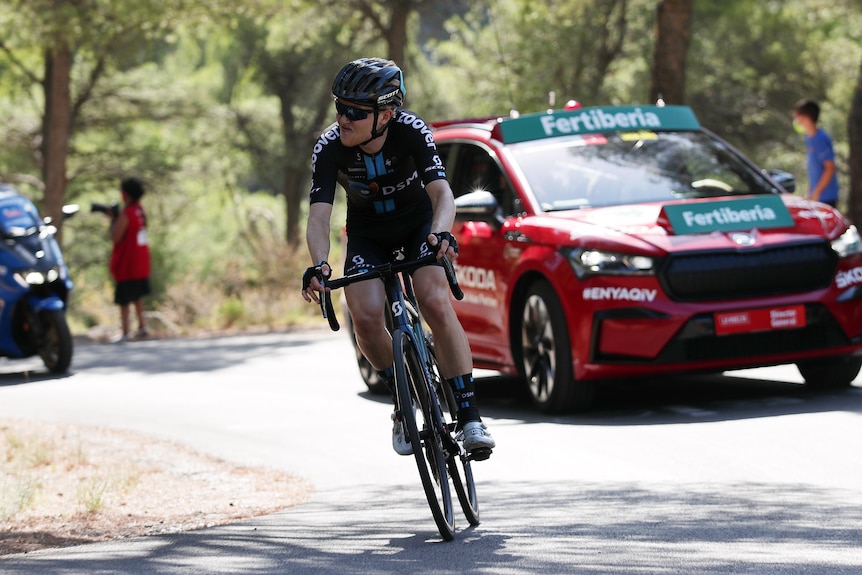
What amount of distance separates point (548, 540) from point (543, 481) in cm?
169

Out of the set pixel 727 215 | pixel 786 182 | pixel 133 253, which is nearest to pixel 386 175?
pixel 727 215

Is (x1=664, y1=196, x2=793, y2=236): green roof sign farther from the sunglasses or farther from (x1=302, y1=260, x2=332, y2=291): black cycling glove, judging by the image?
(x1=302, y1=260, x2=332, y2=291): black cycling glove

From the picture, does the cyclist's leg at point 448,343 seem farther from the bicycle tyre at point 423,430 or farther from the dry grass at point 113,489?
the dry grass at point 113,489

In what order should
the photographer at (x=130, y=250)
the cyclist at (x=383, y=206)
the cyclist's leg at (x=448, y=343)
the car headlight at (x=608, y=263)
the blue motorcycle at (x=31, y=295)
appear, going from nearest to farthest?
the cyclist at (x=383, y=206), the cyclist's leg at (x=448, y=343), the car headlight at (x=608, y=263), the blue motorcycle at (x=31, y=295), the photographer at (x=130, y=250)

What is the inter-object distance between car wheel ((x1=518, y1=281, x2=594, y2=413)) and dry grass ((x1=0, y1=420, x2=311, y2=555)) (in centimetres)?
203

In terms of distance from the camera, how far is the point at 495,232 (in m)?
11.1

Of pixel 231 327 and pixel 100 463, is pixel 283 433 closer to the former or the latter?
pixel 100 463

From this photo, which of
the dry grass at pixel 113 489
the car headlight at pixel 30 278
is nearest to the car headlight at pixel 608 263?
the dry grass at pixel 113 489

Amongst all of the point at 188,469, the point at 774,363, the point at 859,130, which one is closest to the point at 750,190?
the point at 774,363

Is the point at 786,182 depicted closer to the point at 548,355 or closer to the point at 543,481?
the point at 548,355

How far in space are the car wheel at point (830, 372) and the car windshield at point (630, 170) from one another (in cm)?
127

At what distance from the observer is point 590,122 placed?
11.8 m

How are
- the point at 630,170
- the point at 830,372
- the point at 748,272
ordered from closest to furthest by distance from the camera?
the point at 748,272
the point at 830,372
the point at 630,170

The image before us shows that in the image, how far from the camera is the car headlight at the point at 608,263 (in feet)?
32.5
